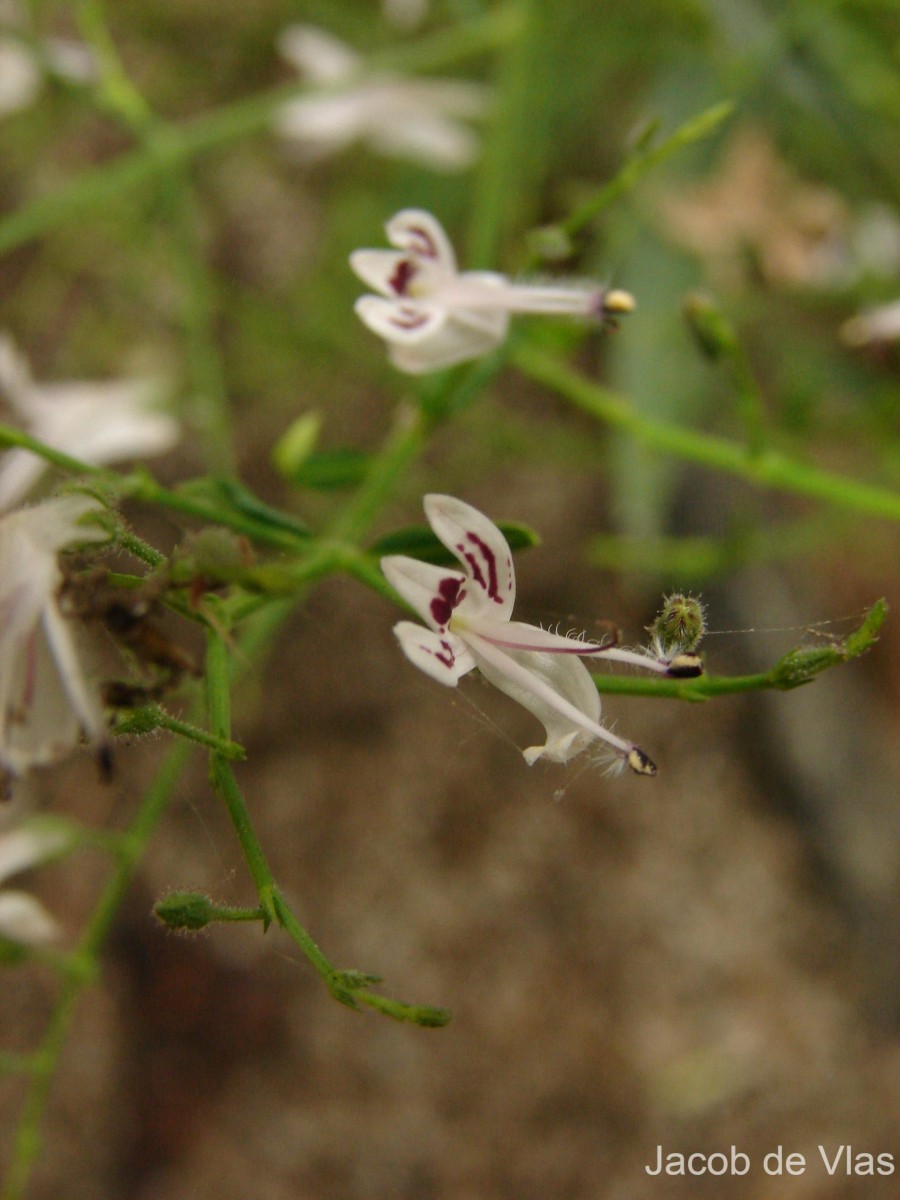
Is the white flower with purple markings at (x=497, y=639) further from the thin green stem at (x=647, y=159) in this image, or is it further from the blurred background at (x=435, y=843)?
the blurred background at (x=435, y=843)

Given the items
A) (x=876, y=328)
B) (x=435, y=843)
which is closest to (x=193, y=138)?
(x=876, y=328)

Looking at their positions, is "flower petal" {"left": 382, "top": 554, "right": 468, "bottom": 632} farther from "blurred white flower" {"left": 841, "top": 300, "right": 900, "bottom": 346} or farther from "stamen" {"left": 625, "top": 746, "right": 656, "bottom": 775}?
"blurred white flower" {"left": 841, "top": 300, "right": 900, "bottom": 346}

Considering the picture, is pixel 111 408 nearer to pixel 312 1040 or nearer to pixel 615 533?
pixel 615 533

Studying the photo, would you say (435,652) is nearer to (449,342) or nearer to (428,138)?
(449,342)

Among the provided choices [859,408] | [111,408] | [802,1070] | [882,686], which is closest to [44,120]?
[111,408]

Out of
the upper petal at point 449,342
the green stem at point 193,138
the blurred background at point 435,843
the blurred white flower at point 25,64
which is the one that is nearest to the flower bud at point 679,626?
the upper petal at point 449,342
